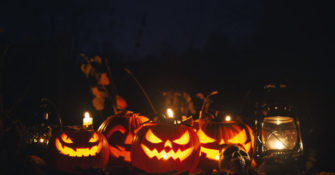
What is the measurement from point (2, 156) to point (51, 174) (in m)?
0.40

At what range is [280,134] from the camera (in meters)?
2.53

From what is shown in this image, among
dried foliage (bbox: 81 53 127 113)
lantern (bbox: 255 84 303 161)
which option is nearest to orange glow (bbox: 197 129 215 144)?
lantern (bbox: 255 84 303 161)

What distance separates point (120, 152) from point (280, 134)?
1528 mm

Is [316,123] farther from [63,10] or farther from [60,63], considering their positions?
[63,10]

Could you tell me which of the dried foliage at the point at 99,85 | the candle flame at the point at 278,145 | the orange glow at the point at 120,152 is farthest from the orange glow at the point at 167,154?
the dried foliage at the point at 99,85

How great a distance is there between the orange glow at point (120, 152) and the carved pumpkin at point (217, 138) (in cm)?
73

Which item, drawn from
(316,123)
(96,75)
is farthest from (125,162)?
(316,123)

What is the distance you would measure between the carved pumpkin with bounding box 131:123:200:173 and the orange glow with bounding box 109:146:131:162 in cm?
30

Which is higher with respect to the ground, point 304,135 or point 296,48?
point 296,48

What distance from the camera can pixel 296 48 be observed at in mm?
4109

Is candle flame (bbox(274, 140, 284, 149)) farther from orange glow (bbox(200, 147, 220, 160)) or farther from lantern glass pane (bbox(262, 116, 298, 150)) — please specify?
orange glow (bbox(200, 147, 220, 160))

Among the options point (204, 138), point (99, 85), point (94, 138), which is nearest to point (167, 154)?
point (204, 138)

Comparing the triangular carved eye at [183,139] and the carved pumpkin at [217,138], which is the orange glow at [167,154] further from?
the carved pumpkin at [217,138]

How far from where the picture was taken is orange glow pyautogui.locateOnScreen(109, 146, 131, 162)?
2.75m
